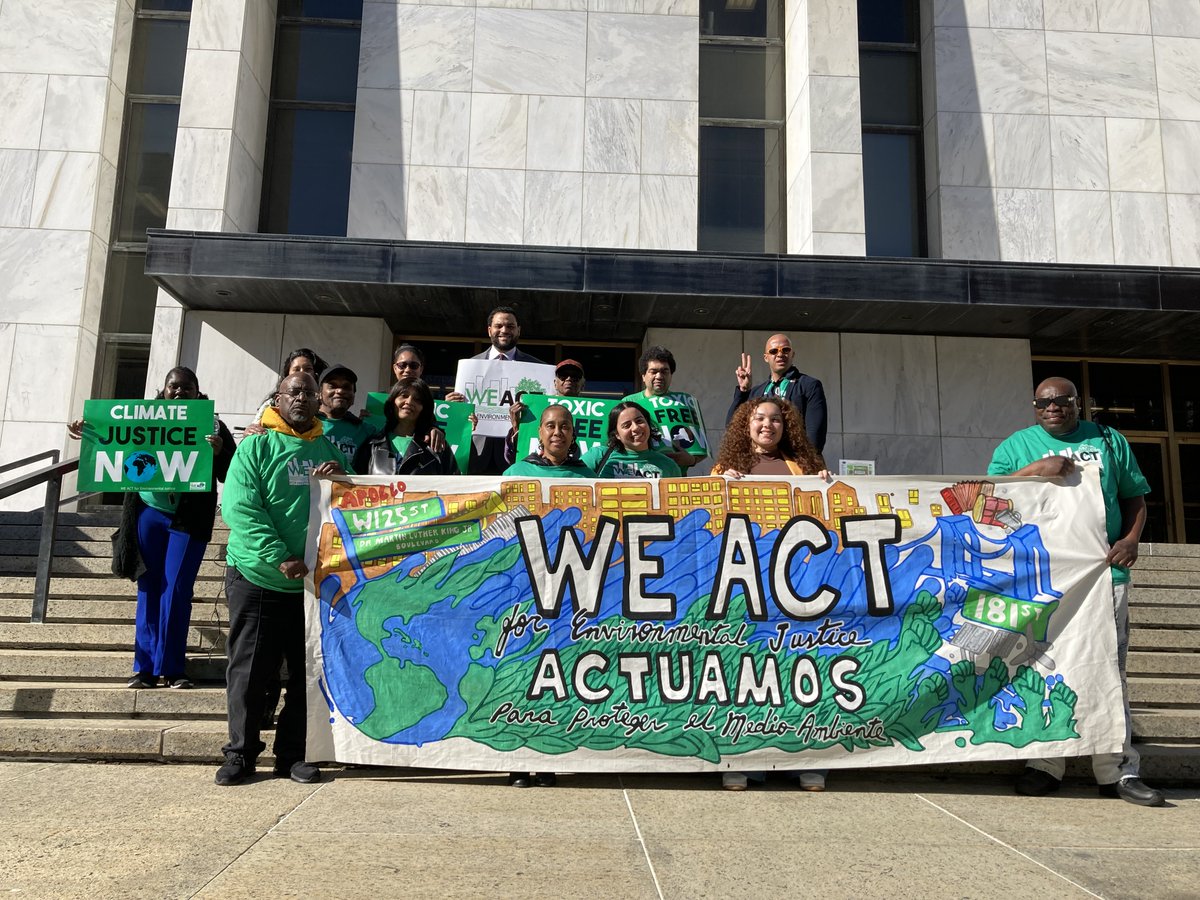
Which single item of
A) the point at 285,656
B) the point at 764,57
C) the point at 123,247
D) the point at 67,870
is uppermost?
the point at 764,57

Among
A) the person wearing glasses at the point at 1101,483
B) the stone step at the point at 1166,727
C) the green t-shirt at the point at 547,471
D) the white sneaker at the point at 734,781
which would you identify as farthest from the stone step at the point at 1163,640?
the green t-shirt at the point at 547,471

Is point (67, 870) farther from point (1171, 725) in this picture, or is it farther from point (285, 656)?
point (1171, 725)

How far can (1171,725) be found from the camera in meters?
5.46

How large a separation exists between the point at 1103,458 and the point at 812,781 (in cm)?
245

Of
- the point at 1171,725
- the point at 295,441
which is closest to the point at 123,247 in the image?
the point at 295,441

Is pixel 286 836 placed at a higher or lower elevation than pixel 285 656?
lower

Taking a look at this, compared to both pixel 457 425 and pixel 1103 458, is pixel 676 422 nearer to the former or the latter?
pixel 457 425

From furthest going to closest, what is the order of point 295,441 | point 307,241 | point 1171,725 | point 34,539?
point 307,241 < point 34,539 < point 1171,725 < point 295,441

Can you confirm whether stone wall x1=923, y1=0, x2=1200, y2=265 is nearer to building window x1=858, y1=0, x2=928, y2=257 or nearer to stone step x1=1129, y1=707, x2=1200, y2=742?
building window x1=858, y1=0, x2=928, y2=257

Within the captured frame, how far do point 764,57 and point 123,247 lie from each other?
11.1 metres

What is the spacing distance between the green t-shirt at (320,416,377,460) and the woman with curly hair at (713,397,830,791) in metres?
2.43

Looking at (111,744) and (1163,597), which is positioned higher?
(1163,597)

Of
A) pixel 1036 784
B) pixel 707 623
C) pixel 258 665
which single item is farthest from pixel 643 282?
pixel 1036 784

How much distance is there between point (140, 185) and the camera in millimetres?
14273
